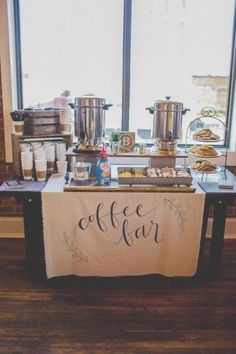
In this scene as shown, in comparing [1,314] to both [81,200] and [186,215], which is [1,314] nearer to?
[81,200]

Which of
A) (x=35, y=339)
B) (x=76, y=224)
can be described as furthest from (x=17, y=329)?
(x=76, y=224)

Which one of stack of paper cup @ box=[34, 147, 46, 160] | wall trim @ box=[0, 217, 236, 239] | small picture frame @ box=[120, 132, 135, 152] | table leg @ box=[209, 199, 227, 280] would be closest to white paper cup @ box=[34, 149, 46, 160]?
stack of paper cup @ box=[34, 147, 46, 160]

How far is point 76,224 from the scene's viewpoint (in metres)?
2.36

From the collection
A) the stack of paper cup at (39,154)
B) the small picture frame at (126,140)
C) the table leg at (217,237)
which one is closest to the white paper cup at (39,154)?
the stack of paper cup at (39,154)

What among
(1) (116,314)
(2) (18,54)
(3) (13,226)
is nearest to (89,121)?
(2) (18,54)

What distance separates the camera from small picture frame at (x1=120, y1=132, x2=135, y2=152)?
2557 millimetres

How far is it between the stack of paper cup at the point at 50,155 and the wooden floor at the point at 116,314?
2.57 ft

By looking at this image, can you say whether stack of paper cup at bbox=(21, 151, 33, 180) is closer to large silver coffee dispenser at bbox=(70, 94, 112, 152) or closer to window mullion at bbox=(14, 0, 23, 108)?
large silver coffee dispenser at bbox=(70, 94, 112, 152)

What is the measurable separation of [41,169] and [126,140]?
613mm

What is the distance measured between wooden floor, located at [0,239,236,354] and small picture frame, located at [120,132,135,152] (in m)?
0.91

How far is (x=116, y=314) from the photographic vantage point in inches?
87.0

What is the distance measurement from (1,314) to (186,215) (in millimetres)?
1272

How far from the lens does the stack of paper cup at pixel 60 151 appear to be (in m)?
2.65

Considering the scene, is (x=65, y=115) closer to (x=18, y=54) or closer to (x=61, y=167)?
(x=61, y=167)
